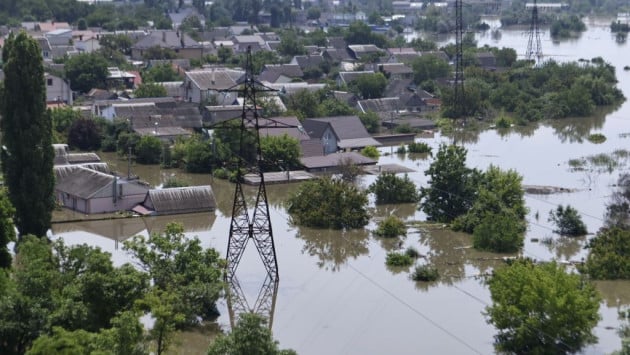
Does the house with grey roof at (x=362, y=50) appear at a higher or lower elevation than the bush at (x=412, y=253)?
higher

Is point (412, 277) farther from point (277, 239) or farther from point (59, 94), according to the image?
point (59, 94)

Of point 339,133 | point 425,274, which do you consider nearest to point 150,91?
point 339,133

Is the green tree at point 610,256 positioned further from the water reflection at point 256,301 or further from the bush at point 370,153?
the bush at point 370,153

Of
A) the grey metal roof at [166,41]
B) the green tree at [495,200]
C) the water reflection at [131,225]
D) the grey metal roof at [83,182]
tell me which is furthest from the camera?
the grey metal roof at [166,41]

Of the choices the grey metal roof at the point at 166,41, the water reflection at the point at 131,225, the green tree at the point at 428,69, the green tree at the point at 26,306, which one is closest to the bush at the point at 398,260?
the water reflection at the point at 131,225

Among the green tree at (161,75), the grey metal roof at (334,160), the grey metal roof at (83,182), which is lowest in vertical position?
the grey metal roof at (334,160)

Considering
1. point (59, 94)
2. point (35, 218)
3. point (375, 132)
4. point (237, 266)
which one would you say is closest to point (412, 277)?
point (237, 266)

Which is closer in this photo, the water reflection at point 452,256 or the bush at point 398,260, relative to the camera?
the water reflection at point 452,256
